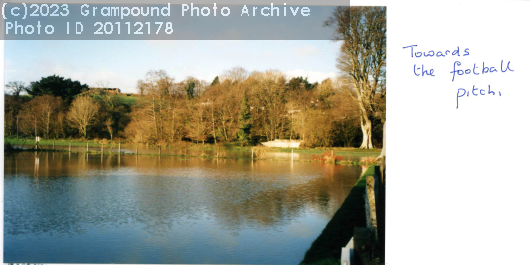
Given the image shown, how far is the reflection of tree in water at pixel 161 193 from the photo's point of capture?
5.48 m

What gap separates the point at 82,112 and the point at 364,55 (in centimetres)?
553

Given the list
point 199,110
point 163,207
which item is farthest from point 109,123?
point 163,207

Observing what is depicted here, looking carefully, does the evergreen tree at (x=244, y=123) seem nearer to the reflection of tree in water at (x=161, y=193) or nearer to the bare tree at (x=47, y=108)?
the reflection of tree in water at (x=161, y=193)

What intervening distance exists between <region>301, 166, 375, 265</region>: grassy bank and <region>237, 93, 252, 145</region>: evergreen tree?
2.40 m

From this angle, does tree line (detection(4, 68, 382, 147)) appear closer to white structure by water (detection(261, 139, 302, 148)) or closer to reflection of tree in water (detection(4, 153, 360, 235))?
white structure by water (detection(261, 139, 302, 148))

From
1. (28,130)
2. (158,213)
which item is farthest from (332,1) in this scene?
(28,130)

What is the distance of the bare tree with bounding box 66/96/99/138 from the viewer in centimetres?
705

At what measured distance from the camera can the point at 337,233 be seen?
441 centimetres

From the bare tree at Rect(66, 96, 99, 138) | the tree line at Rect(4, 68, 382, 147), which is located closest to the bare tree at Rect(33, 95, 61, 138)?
the tree line at Rect(4, 68, 382, 147)

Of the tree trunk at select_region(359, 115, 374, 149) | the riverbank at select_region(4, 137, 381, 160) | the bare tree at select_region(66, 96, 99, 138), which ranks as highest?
the bare tree at select_region(66, 96, 99, 138)

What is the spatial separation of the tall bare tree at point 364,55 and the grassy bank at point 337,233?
4.49ft
